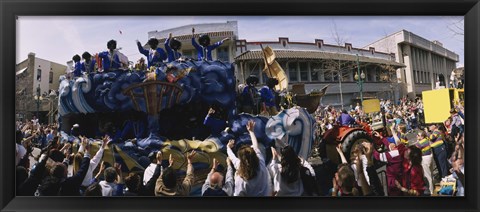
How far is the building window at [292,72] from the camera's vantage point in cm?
603

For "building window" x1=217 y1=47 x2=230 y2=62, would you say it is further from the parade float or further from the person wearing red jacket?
the person wearing red jacket

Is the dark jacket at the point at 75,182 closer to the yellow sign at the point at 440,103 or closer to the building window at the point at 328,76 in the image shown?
the building window at the point at 328,76

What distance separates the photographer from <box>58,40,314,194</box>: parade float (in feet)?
19.2

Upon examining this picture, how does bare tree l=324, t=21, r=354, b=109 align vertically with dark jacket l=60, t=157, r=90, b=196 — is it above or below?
above

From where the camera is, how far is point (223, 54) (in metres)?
6.01

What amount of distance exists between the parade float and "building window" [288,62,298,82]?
49cm

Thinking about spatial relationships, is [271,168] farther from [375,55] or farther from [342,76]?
[375,55]

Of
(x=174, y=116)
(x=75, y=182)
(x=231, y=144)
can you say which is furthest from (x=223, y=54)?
(x=75, y=182)

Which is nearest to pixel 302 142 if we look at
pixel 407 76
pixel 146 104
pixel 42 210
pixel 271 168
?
pixel 271 168

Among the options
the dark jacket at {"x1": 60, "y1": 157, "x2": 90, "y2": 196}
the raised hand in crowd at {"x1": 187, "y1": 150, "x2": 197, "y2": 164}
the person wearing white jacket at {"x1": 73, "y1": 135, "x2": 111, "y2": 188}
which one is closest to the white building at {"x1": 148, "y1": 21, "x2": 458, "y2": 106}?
the raised hand in crowd at {"x1": 187, "y1": 150, "x2": 197, "y2": 164}
